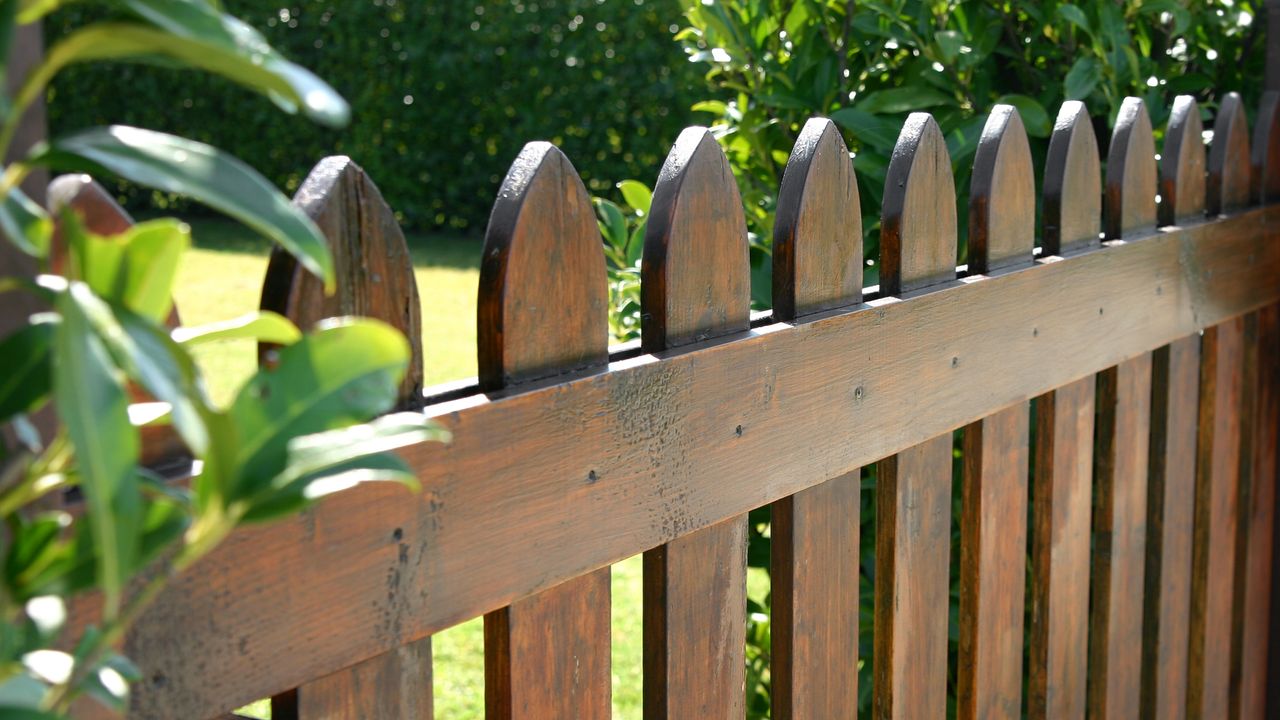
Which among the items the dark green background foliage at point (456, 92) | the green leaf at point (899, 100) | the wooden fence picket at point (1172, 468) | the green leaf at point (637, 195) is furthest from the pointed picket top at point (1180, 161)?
the dark green background foliage at point (456, 92)

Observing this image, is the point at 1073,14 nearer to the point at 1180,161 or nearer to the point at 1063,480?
the point at 1180,161

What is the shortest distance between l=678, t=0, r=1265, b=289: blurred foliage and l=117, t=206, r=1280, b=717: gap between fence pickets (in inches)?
15.9

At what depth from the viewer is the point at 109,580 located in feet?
1.12

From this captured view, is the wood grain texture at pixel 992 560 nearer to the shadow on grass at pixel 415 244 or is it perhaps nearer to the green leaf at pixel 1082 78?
the green leaf at pixel 1082 78

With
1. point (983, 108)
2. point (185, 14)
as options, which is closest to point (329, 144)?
point (983, 108)

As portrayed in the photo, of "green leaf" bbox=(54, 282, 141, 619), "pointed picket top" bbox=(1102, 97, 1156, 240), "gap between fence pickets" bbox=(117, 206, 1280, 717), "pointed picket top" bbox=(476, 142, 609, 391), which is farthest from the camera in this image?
"pointed picket top" bbox=(1102, 97, 1156, 240)

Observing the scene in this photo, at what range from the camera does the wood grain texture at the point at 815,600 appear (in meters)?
1.23

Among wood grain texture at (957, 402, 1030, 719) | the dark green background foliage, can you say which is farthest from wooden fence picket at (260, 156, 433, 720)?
the dark green background foliage

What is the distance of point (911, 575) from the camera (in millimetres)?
1408

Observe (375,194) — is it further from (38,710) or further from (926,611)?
(926,611)

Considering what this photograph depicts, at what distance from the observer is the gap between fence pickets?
29.8 inches

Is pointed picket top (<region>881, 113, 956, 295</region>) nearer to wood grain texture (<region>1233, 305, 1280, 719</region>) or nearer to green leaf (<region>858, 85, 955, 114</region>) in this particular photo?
green leaf (<region>858, 85, 955, 114</region>)

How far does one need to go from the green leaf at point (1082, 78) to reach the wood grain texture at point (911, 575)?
720mm

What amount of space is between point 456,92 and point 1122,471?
916 cm
